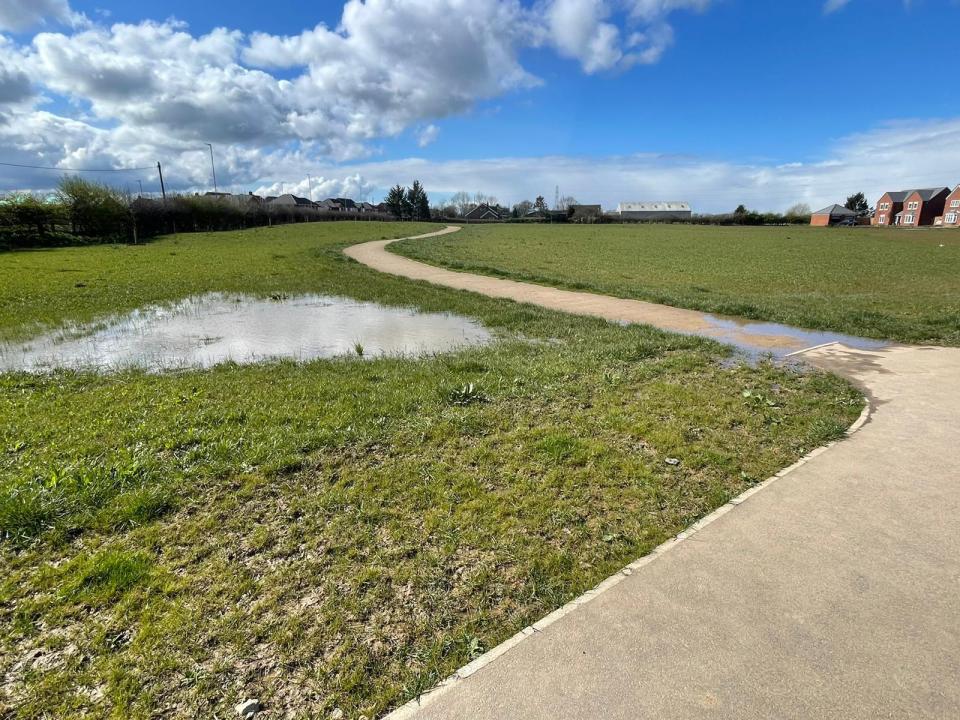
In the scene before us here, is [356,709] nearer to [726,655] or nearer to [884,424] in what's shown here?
[726,655]

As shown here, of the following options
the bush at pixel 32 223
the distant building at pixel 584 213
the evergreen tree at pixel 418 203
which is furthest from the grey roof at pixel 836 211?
the bush at pixel 32 223

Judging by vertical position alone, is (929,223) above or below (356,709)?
above

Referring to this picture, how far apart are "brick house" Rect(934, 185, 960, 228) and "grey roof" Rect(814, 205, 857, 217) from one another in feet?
83.3

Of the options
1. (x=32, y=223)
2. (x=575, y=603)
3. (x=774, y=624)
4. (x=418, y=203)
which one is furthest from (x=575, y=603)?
(x=418, y=203)

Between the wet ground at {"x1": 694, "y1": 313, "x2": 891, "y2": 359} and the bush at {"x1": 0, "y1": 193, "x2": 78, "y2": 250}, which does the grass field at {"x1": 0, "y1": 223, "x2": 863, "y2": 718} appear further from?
the bush at {"x1": 0, "y1": 193, "x2": 78, "y2": 250}

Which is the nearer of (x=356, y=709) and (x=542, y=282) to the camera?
(x=356, y=709)

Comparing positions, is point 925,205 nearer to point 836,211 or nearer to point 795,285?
point 836,211

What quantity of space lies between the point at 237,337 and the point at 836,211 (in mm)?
131406

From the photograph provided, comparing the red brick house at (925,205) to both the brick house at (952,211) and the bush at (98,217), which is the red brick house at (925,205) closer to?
the brick house at (952,211)

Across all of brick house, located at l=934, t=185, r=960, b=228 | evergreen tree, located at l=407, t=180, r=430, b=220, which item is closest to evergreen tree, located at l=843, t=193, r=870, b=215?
brick house, located at l=934, t=185, r=960, b=228

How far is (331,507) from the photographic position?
338 cm

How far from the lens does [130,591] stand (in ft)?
8.54

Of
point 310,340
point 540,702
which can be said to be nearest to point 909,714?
point 540,702

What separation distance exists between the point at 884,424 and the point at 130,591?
5995 millimetres
